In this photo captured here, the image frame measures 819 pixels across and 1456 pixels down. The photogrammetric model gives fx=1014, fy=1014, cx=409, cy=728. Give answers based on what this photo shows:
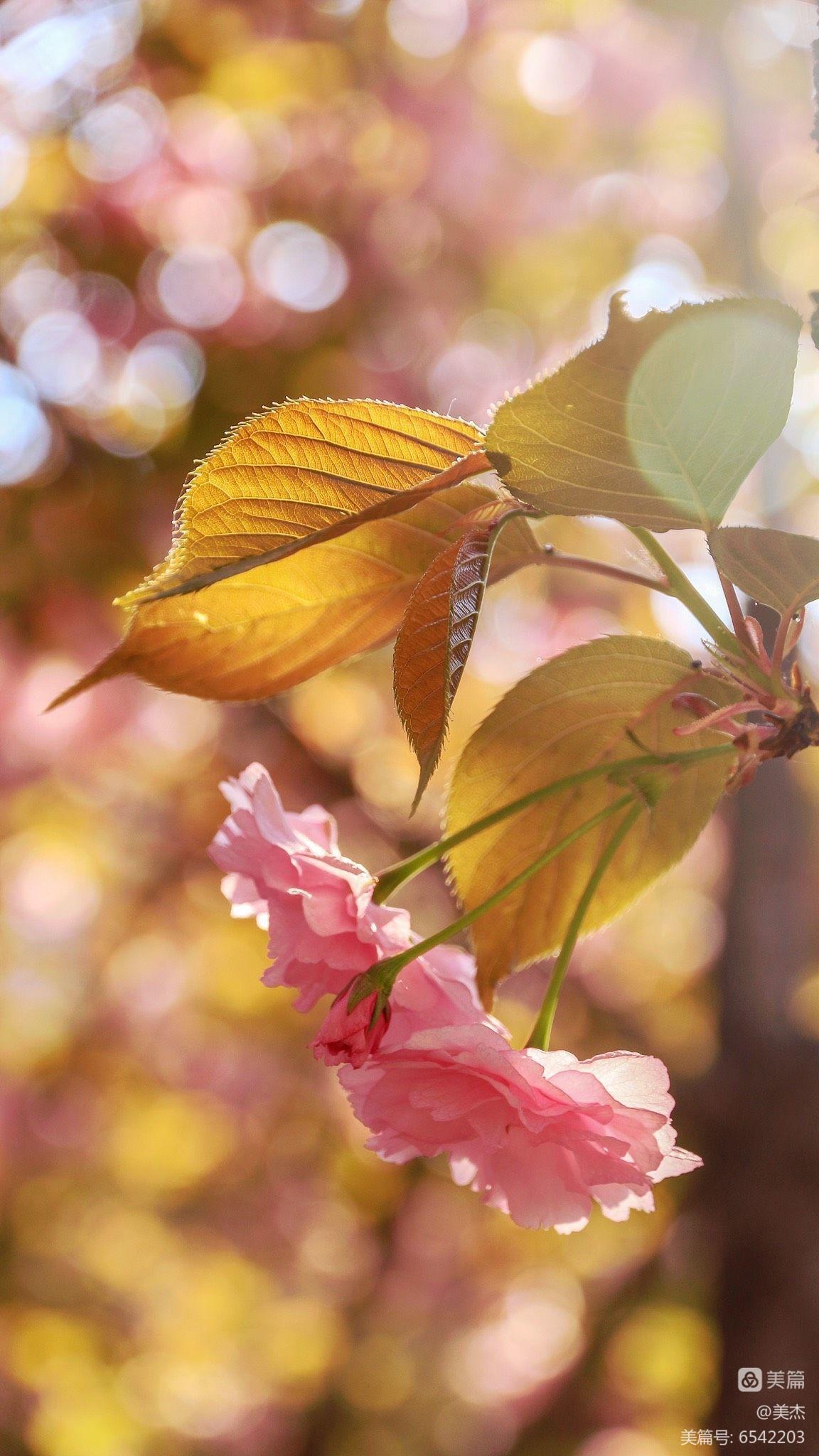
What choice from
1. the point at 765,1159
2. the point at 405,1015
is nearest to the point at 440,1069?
the point at 405,1015

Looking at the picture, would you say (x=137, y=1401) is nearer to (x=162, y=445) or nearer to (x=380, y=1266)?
(x=380, y=1266)

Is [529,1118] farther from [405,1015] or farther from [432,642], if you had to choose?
[432,642]

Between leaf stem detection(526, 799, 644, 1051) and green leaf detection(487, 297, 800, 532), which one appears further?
leaf stem detection(526, 799, 644, 1051)

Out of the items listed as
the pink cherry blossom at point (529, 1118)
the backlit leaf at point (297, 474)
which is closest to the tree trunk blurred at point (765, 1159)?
the pink cherry blossom at point (529, 1118)

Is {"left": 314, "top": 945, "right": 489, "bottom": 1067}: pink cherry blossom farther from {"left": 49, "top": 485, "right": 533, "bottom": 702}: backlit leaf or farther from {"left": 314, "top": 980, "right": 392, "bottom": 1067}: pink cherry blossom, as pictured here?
{"left": 49, "top": 485, "right": 533, "bottom": 702}: backlit leaf

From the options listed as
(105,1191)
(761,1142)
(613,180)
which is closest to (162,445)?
(613,180)

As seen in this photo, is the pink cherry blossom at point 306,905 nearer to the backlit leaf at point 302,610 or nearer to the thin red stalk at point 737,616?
the backlit leaf at point 302,610

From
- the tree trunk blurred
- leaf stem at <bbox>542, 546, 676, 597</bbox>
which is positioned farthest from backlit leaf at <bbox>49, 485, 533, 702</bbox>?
the tree trunk blurred
